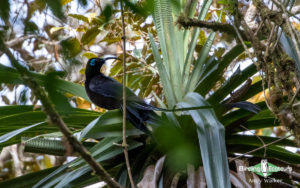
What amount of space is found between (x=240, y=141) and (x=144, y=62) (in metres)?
1.30

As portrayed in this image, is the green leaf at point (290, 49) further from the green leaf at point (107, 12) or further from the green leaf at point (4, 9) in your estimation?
the green leaf at point (4, 9)

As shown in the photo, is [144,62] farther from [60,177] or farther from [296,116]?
[296,116]

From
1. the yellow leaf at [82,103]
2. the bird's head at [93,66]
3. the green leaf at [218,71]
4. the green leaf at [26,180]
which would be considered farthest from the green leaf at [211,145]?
the yellow leaf at [82,103]

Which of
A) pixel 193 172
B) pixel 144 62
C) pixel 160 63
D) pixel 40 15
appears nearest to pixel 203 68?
pixel 160 63

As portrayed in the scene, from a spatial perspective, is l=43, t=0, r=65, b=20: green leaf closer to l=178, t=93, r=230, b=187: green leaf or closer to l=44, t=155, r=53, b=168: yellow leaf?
l=178, t=93, r=230, b=187: green leaf

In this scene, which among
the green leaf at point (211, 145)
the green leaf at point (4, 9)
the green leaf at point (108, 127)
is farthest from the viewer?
the green leaf at point (108, 127)

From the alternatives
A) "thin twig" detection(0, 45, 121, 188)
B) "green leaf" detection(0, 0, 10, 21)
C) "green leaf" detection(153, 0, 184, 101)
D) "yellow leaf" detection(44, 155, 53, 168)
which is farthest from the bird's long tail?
"yellow leaf" detection(44, 155, 53, 168)

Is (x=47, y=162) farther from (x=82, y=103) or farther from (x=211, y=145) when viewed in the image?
(x=211, y=145)

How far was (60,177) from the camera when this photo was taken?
2172 mm

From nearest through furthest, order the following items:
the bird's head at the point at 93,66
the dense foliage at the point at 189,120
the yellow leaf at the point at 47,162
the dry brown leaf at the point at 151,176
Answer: the dense foliage at the point at 189,120
the dry brown leaf at the point at 151,176
the bird's head at the point at 93,66
the yellow leaf at the point at 47,162

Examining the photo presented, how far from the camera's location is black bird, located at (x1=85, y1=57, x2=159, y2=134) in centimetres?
220

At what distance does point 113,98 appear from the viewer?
109 inches

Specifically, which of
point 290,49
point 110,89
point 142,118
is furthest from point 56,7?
point 110,89

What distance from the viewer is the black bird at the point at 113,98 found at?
2201 millimetres
